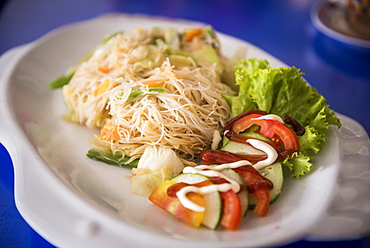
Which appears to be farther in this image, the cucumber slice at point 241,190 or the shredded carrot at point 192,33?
the shredded carrot at point 192,33

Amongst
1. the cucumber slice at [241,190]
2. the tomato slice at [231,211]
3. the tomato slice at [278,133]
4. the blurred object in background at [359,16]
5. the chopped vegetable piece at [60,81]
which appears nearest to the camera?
the tomato slice at [231,211]

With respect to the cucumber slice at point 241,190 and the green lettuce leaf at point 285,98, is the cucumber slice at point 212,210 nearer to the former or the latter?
the cucumber slice at point 241,190

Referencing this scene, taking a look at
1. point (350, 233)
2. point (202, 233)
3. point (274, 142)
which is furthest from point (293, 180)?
point (202, 233)

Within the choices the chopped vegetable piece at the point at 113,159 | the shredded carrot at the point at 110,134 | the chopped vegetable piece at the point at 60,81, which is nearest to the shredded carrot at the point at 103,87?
the shredded carrot at the point at 110,134

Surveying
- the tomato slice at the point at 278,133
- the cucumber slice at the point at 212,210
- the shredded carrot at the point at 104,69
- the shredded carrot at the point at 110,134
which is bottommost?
the shredded carrot at the point at 110,134

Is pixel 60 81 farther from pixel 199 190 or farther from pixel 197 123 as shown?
pixel 199 190

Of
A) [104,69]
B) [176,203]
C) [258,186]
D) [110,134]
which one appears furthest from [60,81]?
[258,186]

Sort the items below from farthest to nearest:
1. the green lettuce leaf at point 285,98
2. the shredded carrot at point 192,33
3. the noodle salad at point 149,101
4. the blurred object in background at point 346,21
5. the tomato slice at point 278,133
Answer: the blurred object in background at point 346,21 → the shredded carrot at point 192,33 → the noodle salad at point 149,101 → the green lettuce leaf at point 285,98 → the tomato slice at point 278,133
